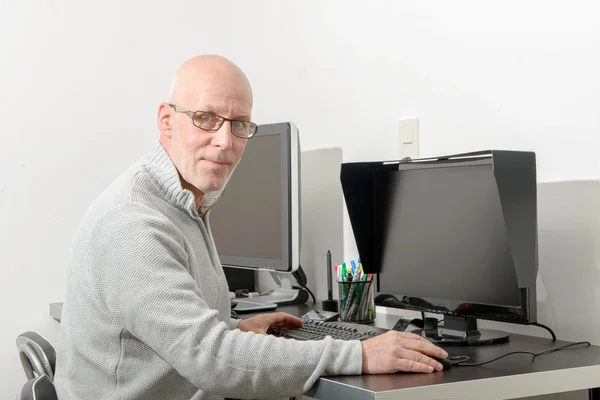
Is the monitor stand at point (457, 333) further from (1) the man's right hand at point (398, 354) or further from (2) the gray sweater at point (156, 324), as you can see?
(2) the gray sweater at point (156, 324)

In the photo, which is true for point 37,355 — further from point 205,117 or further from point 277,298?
point 277,298

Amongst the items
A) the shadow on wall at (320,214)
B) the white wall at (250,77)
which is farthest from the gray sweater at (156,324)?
the shadow on wall at (320,214)

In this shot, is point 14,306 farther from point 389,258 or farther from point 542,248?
point 542,248

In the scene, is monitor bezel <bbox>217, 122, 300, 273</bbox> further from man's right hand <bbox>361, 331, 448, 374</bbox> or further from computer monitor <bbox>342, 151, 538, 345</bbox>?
man's right hand <bbox>361, 331, 448, 374</bbox>

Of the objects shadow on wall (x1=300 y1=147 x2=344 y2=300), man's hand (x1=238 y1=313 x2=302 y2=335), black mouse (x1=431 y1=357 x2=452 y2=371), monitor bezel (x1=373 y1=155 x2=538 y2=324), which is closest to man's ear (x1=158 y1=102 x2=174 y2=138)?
man's hand (x1=238 y1=313 x2=302 y2=335)

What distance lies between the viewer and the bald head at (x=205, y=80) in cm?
155

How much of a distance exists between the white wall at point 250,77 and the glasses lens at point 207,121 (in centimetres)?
73

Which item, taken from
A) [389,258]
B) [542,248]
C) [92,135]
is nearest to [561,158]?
[542,248]

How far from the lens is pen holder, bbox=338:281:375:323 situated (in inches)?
79.6

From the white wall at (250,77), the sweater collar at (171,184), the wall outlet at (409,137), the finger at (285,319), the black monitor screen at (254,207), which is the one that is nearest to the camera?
the sweater collar at (171,184)

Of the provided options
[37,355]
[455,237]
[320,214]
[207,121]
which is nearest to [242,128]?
[207,121]

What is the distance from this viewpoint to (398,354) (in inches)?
53.6

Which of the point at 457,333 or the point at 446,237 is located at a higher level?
the point at 446,237

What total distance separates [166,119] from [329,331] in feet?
1.82
